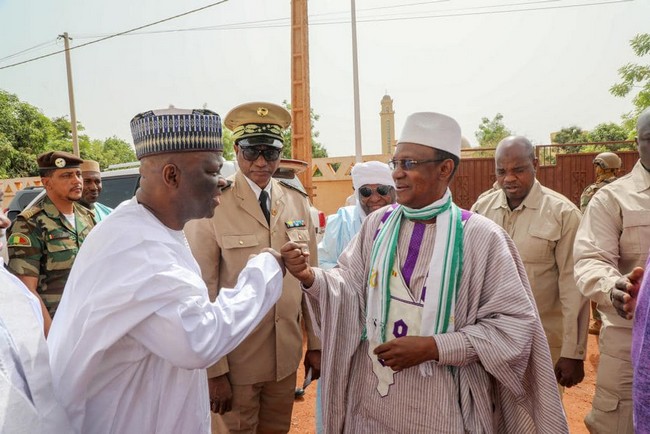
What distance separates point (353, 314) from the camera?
236cm

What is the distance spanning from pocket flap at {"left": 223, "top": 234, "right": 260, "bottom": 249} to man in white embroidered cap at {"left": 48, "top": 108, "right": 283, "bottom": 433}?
1028mm

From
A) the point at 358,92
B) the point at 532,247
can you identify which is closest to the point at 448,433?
the point at 532,247

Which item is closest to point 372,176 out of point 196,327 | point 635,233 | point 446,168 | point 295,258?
point 446,168

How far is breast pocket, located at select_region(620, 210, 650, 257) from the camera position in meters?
2.58

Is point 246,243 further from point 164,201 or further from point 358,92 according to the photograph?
point 358,92

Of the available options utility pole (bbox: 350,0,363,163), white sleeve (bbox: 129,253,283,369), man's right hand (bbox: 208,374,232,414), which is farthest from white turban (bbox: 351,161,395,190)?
utility pole (bbox: 350,0,363,163)

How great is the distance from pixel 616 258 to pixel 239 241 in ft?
7.53

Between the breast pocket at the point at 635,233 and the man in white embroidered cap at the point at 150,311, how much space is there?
217 centimetres

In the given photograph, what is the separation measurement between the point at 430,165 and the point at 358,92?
47.1ft

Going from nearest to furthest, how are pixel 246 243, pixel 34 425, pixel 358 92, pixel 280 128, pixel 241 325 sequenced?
pixel 34 425 < pixel 241 325 < pixel 246 243 < pixel 280 128 < pixel 358 92

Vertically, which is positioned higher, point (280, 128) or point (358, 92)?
point (358, 92)

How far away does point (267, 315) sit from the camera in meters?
3.01

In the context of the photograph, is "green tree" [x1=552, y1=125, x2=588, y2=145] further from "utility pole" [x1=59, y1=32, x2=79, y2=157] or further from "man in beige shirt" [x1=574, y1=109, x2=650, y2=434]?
"man in beige shirt" [x1=574, y1=109, x2=650, y2=434]

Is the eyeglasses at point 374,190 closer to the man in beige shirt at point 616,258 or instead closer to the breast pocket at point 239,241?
the breast pocket at point 239,241
